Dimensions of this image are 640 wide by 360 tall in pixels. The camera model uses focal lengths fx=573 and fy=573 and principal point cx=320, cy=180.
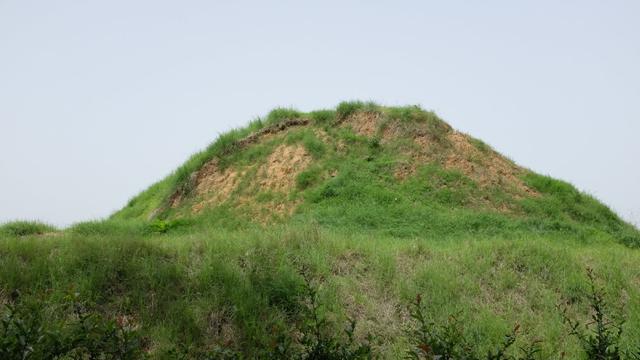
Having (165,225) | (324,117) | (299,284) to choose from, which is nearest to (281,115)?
(324,117)

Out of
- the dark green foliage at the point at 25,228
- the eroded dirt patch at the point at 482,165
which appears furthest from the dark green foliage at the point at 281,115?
the dark green foliage at the point at 25,228

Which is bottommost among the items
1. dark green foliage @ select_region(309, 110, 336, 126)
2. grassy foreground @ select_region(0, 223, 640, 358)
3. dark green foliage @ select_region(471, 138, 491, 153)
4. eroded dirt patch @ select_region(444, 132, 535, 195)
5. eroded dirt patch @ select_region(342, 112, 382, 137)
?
grassy foreground @ select_region(0, 223, 640, 358)

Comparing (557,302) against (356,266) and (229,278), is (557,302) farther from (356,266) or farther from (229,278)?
(229,278)

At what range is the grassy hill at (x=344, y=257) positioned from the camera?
6.66 meters

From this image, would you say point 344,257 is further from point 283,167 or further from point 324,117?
point 324,117

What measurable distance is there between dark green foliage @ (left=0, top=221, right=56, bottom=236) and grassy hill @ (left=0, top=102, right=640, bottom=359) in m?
0.06

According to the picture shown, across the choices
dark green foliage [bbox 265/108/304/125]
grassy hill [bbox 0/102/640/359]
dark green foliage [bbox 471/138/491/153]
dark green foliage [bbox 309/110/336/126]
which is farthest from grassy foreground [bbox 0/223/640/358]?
dark green foliage [bbox 265/108/304/125]

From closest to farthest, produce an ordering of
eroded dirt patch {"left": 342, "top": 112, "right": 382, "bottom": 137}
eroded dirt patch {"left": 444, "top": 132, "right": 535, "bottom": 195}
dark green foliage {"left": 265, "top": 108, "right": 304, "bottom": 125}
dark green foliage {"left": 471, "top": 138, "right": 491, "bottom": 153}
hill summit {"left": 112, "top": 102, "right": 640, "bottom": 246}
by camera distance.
A: hill summit {"left": 112, "top": 102, "right": 640, "bottom": 246} < eroded dirt patch {"left": 444, "top": 132, "right": 535, "bottom": 195} < eroded dirt patch {"left": 342, "top": 112, "right": 382, "bottom": 137} < dark green foliage {"left": 471, "top": 138, "right": 491, "bottom": 153} < dark green foliage {"left": 265, "top": 108, "right": 304, "bottom": 125}

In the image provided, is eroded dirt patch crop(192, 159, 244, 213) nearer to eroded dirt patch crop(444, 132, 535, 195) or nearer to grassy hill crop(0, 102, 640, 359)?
grassy hill crop(0, 102, 640, 359)

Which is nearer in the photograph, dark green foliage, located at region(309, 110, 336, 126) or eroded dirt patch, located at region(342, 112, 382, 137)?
eroded dirt patch, located at region(342, 112, 382, 137)

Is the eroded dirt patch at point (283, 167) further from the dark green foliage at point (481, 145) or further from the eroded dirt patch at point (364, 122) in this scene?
the dark green foliage at point (481, 145)

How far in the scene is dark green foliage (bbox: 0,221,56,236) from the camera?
12328 millimetres

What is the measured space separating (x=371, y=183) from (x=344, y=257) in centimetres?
506

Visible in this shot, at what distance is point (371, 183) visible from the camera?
13.8 metres
